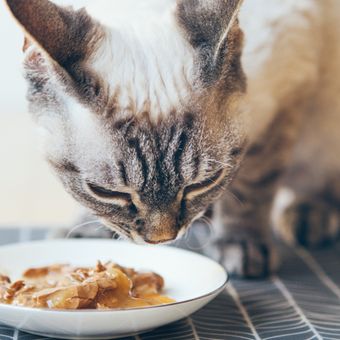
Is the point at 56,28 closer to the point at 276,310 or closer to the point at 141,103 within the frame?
the point at 141,103

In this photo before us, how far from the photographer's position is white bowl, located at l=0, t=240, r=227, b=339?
822mm

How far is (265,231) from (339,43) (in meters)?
0.44

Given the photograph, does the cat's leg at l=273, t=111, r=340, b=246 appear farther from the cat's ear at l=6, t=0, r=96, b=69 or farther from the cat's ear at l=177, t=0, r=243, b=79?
the cat's ear at l=6, t=0, r=96, b=69

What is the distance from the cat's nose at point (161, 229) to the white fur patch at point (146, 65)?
0.15m

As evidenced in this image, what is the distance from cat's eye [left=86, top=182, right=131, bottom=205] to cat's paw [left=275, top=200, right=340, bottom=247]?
2.57ft

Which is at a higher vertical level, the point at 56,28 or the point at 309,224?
the point at 56,28

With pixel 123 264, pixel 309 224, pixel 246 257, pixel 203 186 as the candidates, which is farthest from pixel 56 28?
pixel 309 224

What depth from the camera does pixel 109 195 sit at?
2.95 ft

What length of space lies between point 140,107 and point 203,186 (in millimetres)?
162

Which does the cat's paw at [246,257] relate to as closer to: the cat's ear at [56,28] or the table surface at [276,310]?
the table surface at [276,310]

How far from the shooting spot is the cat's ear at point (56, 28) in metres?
0.75

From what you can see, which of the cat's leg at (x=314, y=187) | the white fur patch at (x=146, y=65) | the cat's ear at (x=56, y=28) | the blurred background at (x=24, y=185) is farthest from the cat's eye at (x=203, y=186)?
the blurred background at (x=24, y=185)

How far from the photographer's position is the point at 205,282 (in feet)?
3.36

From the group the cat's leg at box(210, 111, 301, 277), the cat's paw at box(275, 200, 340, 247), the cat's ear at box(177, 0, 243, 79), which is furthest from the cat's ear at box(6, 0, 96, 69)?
the cat's paw at box(275, 200, 340, 247)
